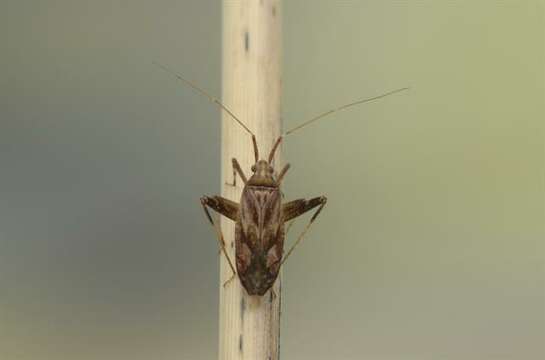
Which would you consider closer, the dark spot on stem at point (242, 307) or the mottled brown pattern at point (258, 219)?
the dark spot on stem at point (242, 307)

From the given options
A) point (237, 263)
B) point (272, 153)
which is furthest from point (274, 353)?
point (272, 153)

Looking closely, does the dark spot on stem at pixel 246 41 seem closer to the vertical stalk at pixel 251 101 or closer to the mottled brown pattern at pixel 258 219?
the vertical stalk at pixel 251 101

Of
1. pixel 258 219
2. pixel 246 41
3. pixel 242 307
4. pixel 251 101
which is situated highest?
pixel 246 41

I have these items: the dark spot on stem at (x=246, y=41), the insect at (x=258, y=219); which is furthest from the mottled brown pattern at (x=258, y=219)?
the dark spot on stem at (x=246, y=41)

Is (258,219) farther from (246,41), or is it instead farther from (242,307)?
(246,41)

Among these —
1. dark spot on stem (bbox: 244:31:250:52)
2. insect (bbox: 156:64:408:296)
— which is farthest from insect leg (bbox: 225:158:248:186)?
dark spot on stem (bbox: 244:31:250:52)

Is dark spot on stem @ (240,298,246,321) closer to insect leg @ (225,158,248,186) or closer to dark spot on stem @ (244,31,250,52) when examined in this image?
insect leg @ (225,158,248,186)

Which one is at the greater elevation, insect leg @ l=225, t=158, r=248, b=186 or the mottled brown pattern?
insect leg @ l=225, t=158, r=248, b=186

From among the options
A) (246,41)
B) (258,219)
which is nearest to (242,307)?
(258,219)
